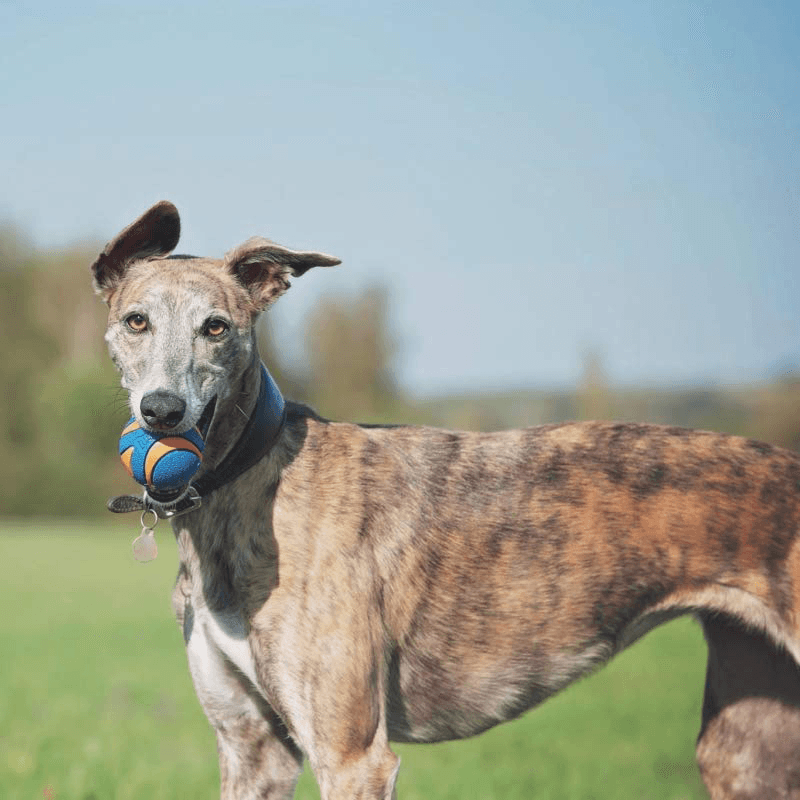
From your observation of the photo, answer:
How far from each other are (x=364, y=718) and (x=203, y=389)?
134 cm

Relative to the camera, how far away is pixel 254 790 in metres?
4.54

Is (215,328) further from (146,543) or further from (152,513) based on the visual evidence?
(146,543)

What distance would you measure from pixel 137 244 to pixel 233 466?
3.37ft

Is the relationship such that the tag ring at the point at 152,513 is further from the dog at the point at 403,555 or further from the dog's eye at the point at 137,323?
the dog's eye at the point at 137,323

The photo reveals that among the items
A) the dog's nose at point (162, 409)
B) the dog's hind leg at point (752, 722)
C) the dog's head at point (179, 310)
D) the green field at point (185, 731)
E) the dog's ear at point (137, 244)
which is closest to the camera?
the dog's nose at point (162, 409)

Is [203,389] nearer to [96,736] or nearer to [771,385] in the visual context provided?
[96,736]

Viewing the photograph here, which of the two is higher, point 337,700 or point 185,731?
point 337,700

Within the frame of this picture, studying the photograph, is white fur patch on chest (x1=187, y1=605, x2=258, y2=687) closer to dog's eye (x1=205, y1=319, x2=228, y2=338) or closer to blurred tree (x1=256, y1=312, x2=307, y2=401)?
dog's eye (x1=205, y1=319, x2=228, y2=338)

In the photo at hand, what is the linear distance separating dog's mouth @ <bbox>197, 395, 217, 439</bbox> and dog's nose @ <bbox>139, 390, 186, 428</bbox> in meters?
0.25

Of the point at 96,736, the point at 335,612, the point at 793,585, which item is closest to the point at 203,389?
the point at 335,612

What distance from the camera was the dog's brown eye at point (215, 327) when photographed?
13.7ft

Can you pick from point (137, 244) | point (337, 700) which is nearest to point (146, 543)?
point (337, 700)

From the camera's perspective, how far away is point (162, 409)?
380 cm

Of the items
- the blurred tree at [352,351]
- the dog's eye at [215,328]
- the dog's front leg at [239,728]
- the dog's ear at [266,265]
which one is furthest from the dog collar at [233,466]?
the blurred tree at [352,351]
